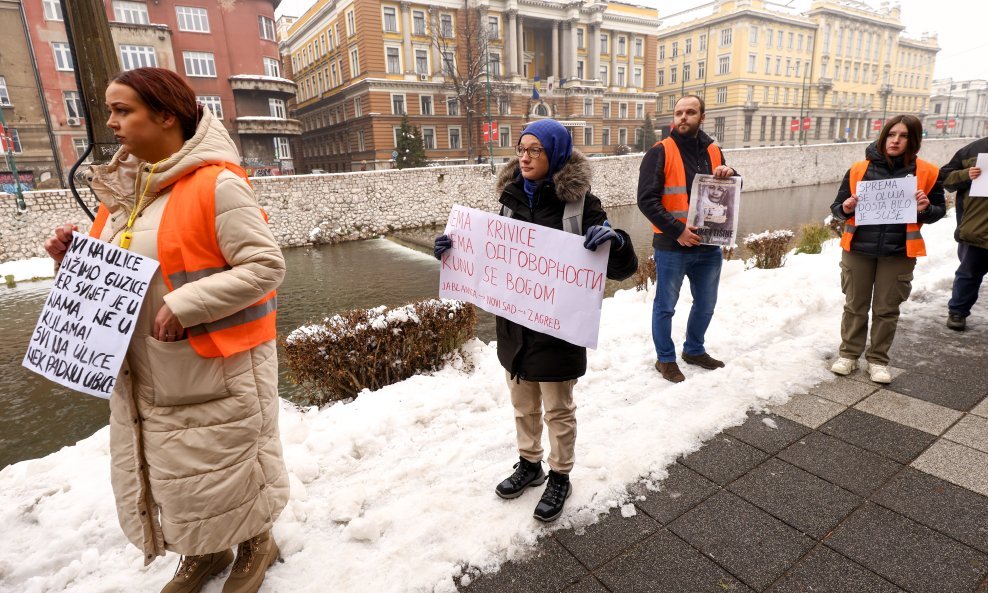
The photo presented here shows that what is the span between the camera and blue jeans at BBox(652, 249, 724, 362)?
165 inches

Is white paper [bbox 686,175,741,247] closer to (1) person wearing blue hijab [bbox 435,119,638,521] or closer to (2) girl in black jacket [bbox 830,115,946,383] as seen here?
(2) girl in black jacket [bbox 830,115,946,383]

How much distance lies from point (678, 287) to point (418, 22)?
1834 inches

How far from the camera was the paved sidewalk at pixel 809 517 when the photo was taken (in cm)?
225

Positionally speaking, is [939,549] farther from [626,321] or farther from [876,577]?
[626,321]

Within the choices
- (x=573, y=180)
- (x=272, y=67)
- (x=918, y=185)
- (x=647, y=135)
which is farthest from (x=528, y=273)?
(x=647, y=135)

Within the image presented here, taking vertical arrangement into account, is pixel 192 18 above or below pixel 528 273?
above

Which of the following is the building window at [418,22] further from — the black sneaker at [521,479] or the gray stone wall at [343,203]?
the black sneaker at [521,479]

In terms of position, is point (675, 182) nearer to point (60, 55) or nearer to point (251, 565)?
point (251, 565)

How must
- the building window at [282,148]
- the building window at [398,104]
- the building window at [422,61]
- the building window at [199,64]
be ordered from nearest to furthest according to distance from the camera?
the building window at [199,64], the building window at [282,148], the building window at [398,104], the building window at [422,61]

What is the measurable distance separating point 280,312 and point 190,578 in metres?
8.47

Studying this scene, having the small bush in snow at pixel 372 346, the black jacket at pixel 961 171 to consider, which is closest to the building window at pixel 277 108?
the small bush in snow at pixel 372 346

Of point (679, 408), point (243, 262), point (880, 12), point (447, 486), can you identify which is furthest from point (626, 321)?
point (880, 12)

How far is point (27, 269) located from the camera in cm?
1507

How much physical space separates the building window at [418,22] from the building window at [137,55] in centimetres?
2070
